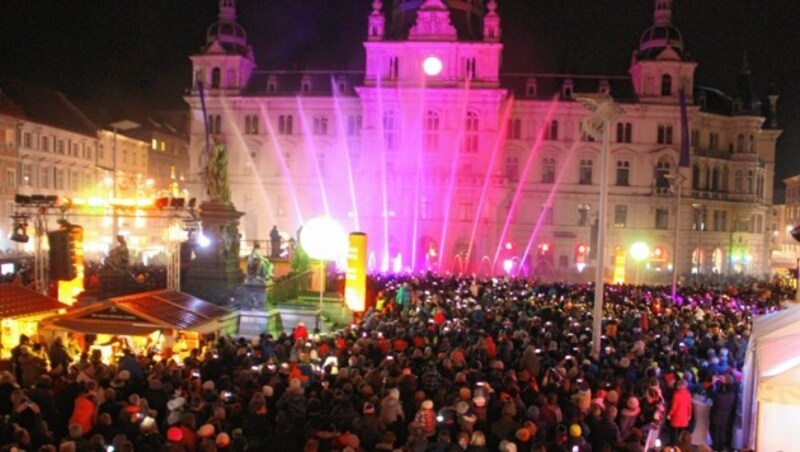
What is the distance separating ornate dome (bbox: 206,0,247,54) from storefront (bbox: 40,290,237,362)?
4322 centimetres

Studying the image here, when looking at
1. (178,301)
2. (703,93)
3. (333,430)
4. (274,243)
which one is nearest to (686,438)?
(333,430)

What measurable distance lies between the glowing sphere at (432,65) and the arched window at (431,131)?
3041 millimetres

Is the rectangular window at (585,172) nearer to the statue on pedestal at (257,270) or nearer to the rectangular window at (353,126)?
the rectangular window at (353,126)

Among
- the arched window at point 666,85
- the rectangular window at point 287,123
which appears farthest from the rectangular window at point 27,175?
the arched window at point 666,85

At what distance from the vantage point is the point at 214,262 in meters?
24.7

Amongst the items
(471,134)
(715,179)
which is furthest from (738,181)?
(471,134)

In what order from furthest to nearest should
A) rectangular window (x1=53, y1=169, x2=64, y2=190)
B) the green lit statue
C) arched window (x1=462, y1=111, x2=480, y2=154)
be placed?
rectangular window (x1=53, y1=169, x2=64, y2=190) < arched window (x1=462, y1=111, x2=480, y2=154) < the green lit statue

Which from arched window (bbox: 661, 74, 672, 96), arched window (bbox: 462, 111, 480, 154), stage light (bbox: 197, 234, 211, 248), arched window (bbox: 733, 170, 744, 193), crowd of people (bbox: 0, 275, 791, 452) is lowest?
crowd of people (bbox: 0, 275, 791, 452)

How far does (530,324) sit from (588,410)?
693cm

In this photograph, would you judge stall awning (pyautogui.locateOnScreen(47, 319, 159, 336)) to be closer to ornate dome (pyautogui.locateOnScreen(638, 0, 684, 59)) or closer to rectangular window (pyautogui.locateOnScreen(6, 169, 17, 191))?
rectangular window (pyautogui.locateOnScreen(6, 169, 17, 191))

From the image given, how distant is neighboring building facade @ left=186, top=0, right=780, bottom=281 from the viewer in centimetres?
5266

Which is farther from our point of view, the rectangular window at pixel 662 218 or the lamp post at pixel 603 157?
the rectangular window at pixel 662 218

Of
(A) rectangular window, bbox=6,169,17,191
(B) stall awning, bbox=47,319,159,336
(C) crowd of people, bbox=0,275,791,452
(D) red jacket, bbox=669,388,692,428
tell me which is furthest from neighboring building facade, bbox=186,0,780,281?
(D) red jacket, bbox=669,388,692,428

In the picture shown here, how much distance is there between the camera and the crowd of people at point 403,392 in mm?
10016
